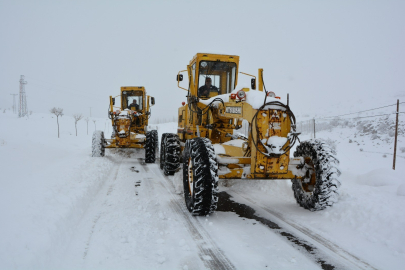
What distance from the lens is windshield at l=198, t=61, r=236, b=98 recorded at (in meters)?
7.59

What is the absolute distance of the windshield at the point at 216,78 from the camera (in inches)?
299

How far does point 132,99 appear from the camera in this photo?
52.9 ft

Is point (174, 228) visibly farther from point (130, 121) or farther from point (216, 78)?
point (130, 121)

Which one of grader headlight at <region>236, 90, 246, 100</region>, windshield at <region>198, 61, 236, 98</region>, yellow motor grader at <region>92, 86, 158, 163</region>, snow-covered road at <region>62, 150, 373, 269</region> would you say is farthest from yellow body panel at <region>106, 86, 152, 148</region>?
grader headlight at <region>236, 90, 246, 100</region>

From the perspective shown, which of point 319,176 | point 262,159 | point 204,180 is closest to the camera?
point 204,180

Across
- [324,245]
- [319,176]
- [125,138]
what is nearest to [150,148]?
[125,138]

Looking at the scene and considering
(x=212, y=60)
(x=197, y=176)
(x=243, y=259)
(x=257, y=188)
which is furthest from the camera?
(x=212, y=60)

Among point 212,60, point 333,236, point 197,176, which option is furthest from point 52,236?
point 212,60

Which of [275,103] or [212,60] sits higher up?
[212,60]

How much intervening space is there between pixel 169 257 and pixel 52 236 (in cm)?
142

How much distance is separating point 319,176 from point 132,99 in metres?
13.1

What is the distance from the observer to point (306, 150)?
5172 mm

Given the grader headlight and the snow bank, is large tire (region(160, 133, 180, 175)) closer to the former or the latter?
the snow bank

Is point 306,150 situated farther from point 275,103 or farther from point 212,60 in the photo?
point 212,60
